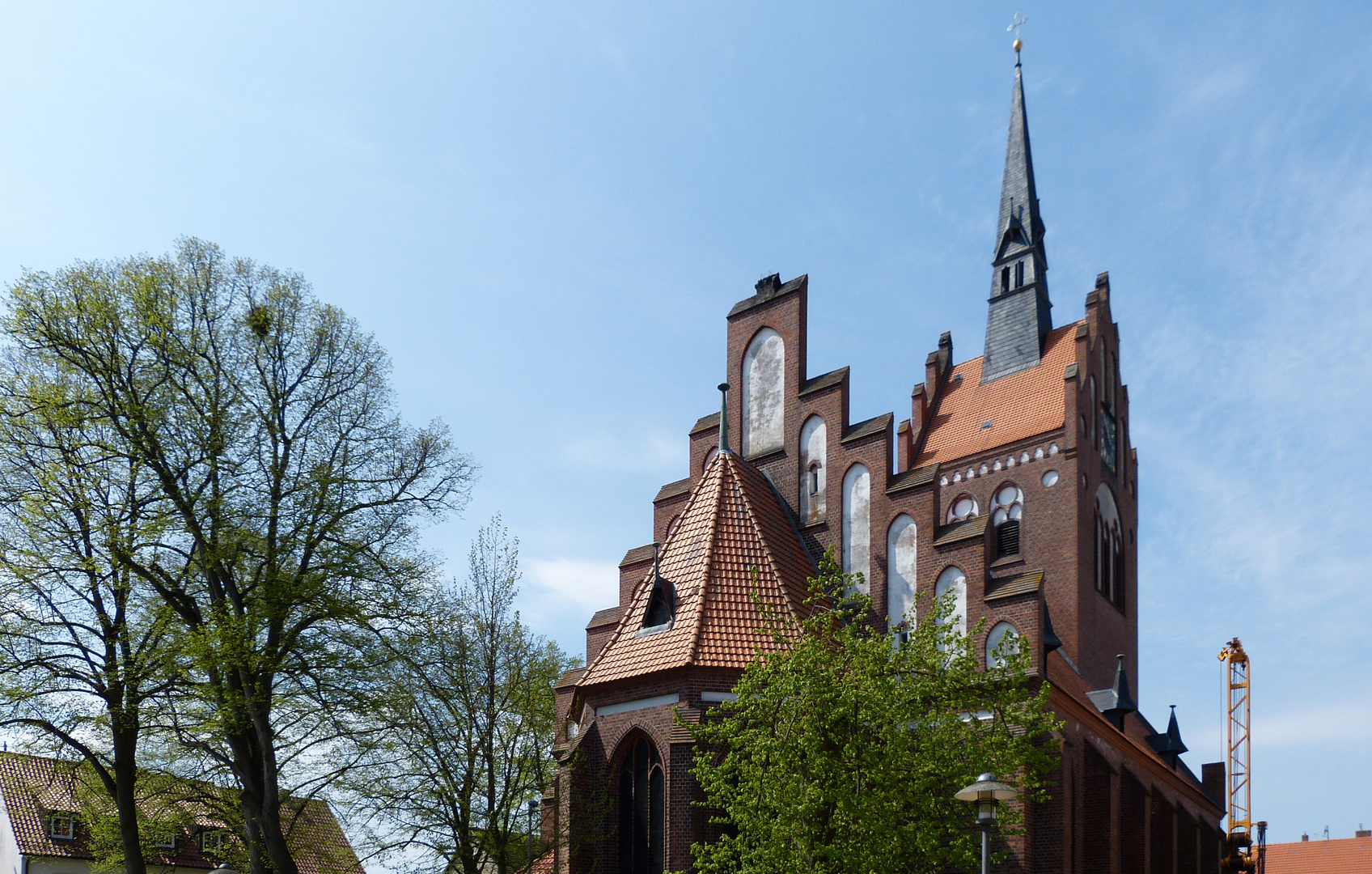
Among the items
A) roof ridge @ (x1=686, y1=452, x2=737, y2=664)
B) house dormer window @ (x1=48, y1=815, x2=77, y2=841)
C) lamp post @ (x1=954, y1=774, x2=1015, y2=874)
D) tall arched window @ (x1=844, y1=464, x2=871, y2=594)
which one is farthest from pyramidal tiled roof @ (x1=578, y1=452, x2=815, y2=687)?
house dormer window @ (x1=48, y1=815, x2=77, y2=841)

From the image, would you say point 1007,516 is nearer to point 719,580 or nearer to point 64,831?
point 719,580

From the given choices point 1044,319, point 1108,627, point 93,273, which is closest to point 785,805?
point 93,273

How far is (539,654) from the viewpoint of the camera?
23328 millimetres

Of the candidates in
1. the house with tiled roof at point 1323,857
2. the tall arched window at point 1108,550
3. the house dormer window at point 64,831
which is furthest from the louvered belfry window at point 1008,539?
the house with tiled roof at point 1323,857

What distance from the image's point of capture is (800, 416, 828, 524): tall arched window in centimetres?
2384

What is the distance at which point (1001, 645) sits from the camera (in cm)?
1855

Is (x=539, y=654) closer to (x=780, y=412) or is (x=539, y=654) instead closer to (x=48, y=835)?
(x=780, y=412)

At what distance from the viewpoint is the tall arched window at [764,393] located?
82.1ft

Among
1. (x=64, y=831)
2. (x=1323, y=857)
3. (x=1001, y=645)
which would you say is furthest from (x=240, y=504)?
(x=1323, y=857)

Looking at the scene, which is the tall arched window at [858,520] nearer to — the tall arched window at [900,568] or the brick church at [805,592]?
the brick church at [805,592]

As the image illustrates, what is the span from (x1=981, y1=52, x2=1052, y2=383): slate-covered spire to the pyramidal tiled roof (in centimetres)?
1892

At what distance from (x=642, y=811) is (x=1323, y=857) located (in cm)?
5546

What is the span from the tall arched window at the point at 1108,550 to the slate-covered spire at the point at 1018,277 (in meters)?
5.65

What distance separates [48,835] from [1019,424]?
31.1 meters
